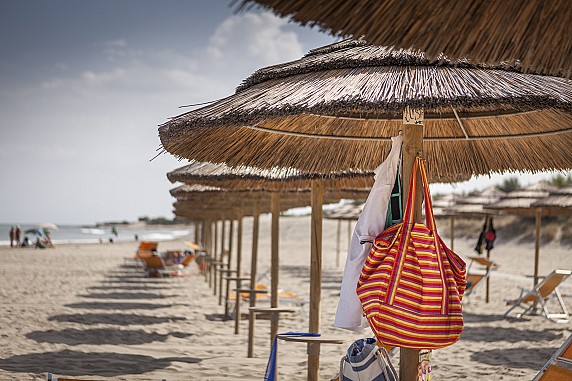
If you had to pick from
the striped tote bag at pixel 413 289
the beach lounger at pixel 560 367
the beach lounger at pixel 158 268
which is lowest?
the beach lounger at pixel 158 268

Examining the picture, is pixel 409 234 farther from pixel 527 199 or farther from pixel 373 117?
pixel 527 199

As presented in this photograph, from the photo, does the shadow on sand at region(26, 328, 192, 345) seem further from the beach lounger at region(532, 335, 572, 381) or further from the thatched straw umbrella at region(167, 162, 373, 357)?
the beach lounger at region(532, 335, 572, 381)

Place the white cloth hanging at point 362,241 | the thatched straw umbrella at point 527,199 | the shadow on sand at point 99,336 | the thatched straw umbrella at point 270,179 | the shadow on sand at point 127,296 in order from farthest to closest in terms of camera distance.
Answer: the shadow on sand at point 127,296 → the thatched straw umbrella at point 527,199 → the shadow on sand at point 99,336 → the thatched straw umbrella at point 270,179 → the white cloth hanging at point 362,241

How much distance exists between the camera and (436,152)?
461 centimetres

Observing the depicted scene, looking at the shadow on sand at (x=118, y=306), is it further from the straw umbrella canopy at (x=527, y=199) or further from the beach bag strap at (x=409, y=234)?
the beach bag strap at (x=409, y=234)

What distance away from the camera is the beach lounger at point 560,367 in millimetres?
3783

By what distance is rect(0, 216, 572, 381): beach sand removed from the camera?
6.54m

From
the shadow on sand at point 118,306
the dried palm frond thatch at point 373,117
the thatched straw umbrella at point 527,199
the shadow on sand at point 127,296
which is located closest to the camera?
the dried palm frond thatch at point 373,117

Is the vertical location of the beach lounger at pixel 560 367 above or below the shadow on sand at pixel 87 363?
above

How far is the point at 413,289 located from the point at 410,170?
26.0 inches

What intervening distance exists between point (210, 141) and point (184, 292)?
1125 centimetres

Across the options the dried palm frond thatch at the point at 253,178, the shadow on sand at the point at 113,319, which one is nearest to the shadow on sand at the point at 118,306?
the shadow on sand at the point at 113,319

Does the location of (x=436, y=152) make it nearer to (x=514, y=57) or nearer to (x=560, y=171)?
(x=560, y=171)

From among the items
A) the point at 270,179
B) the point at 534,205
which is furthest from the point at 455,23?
the point at 534,205
